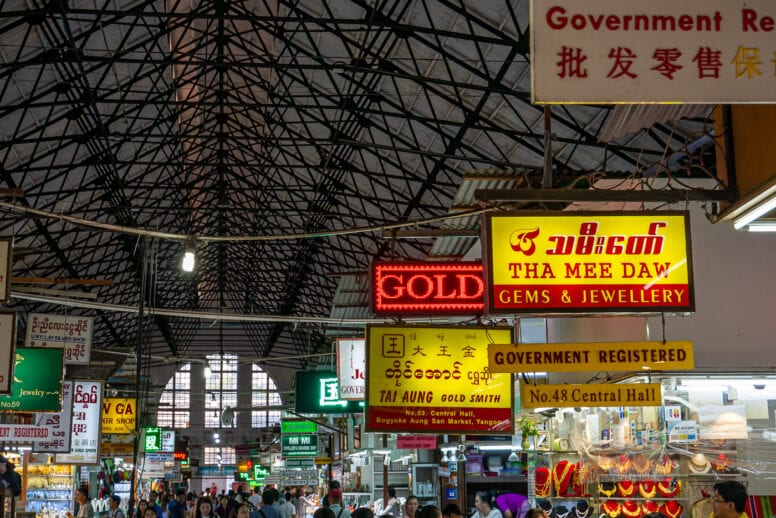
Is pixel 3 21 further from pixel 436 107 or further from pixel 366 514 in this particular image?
pixel 366 514

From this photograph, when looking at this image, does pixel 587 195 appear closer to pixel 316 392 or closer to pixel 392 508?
pixel 316 392

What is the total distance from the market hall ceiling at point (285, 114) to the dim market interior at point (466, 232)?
0.10 metres

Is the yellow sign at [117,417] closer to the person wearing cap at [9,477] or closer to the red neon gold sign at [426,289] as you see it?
the person wearing cap at [9,477]

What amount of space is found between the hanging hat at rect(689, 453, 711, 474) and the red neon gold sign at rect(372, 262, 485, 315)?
2.74m

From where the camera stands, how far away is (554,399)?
9094 millimetres

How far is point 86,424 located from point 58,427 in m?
Result: 1.11

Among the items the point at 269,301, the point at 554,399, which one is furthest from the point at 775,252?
the point at 269,301

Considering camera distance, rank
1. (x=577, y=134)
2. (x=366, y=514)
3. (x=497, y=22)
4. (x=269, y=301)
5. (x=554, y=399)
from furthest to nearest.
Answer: (x=269, y=301)
(x=577, y=134)
(x=497, y=22)
(x=554, y=399)
(x=366, y=514)

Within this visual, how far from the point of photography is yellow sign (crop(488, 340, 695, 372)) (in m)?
7.28

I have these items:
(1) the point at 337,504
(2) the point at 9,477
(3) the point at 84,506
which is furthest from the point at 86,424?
(1) the point at 337,504

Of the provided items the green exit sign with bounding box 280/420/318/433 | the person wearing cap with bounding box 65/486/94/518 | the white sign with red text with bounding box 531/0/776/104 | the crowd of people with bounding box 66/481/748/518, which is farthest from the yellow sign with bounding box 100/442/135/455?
the white sign with red text with bounding box 531/0/776/104

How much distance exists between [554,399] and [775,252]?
2.77 meters

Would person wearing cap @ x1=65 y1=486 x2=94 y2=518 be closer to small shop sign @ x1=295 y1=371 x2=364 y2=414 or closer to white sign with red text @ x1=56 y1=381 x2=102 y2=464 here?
white sign with red text @ x1=56 y1=381 x2=102 y2=464

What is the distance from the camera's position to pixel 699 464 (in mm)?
9930
